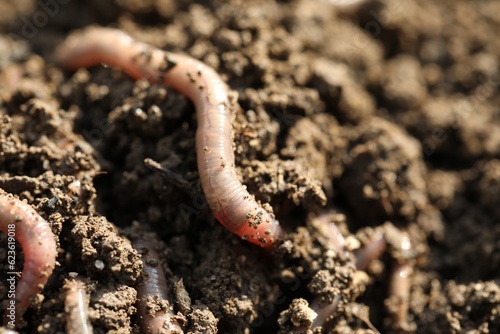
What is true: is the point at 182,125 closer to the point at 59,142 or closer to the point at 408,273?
the point at 59,142

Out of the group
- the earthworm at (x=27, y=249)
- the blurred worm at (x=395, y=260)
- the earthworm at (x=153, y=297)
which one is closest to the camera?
the earthworm at (x=27, y=249)

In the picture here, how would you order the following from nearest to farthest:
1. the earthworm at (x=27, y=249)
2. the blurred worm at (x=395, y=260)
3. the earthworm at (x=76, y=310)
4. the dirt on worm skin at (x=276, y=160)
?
the earthworm at (x=76, y=310) → the earthworm at (x=27, y=249) → the dirt on worm skin at (x=276, y=160) → the blurred worm at (x=395, y=260)

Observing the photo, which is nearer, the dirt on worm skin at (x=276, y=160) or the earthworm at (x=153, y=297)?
the earthworm at (x=153, y=297)

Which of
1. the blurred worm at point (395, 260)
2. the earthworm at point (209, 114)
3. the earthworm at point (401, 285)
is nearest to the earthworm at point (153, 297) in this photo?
the earthworm at point (209, 114)

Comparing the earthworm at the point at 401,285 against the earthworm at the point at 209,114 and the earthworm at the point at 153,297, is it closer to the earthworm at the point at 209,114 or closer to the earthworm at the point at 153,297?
the earthworm at the point at 209,114

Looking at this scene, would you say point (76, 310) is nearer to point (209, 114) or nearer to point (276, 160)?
point (209, 114)

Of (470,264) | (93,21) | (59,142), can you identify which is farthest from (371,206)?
(93,21)

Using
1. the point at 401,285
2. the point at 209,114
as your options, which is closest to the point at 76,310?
the point at 209,114
